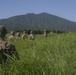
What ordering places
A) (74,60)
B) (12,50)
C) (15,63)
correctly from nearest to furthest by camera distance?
(15,63) → (74,60) → (12,50)

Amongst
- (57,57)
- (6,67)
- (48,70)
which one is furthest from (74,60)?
(6,67)

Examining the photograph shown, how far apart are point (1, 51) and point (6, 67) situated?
590 mm

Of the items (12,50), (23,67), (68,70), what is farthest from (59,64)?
(12,50)

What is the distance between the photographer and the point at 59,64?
5.14 m

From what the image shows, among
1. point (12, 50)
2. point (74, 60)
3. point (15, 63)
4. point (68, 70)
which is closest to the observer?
point (68, 70)

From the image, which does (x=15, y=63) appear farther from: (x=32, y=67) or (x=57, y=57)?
(x=57, y=57)

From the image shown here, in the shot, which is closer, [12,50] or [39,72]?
[39,72]

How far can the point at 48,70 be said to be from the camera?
17.1 ft

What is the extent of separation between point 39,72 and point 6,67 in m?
0.61

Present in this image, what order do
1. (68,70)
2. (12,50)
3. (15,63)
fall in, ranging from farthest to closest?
(12,50), (15,63), (68,70)

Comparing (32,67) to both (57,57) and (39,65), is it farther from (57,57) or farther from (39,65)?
(57,57)

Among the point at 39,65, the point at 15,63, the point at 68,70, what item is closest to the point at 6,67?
the point at 15,63

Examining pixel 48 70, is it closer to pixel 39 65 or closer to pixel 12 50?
pixel 39 65

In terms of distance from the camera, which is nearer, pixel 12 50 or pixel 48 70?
pixel 48 70
